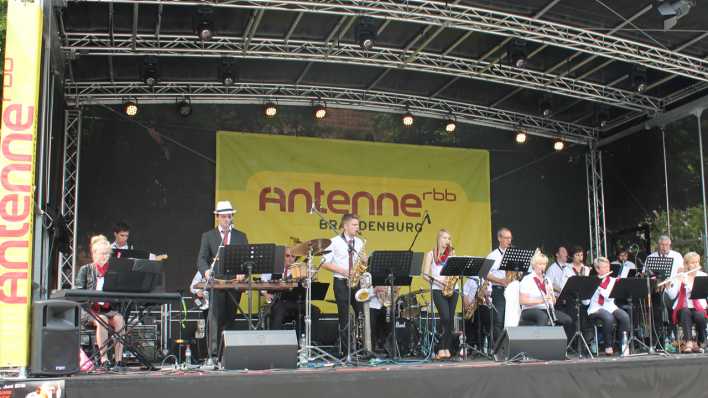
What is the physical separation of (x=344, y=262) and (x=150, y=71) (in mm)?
5382

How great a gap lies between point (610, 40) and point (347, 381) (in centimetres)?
855

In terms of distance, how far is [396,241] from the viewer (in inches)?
634

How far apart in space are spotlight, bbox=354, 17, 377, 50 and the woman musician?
3.30 meters

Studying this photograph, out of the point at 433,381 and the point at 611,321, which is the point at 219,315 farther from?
the point at 611,321

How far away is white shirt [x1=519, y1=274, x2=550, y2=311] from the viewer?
433 inches

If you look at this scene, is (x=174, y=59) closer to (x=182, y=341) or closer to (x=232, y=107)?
(x=232, y=107)

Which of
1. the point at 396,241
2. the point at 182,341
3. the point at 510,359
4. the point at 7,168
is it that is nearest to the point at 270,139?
the point at 396,241

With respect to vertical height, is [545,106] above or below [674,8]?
below

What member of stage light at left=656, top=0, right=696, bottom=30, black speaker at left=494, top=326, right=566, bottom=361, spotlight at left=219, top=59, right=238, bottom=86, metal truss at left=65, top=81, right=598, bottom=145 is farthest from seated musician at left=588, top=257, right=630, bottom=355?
spotlight at left=219, top=59, right=238, bottom=86

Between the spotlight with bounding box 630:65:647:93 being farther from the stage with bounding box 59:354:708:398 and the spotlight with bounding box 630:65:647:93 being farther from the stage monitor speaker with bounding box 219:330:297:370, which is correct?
the stage monitor speaker with bounding box 219:330:297:370

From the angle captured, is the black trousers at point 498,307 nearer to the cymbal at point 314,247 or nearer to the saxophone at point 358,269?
the saxophone at point 358,269

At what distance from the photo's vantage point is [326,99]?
620 inches

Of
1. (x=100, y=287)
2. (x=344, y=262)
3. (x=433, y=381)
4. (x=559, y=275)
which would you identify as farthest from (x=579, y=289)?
(x=100, y=287)

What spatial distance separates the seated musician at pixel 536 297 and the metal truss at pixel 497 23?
3.65 m
